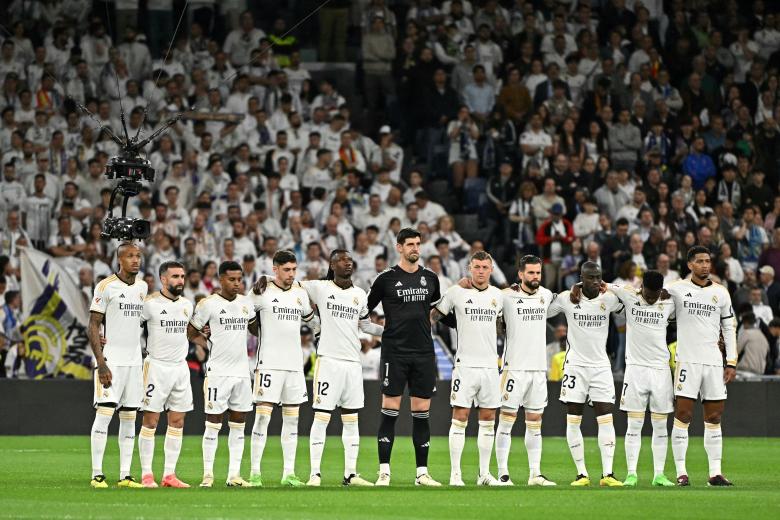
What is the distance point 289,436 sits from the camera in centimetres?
1731

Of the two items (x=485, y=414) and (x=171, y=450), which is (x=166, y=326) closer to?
(x=171, y=450)

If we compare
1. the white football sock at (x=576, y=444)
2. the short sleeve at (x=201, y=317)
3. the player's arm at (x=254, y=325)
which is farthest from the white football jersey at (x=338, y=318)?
the white football sock at (x=576, y=444)

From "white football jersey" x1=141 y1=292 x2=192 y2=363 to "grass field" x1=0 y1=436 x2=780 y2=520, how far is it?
5.56ft

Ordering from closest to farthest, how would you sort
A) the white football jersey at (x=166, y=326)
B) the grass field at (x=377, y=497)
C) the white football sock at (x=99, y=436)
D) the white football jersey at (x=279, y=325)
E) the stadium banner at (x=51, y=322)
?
the grass field at (x=377, y=497)
the white football sock at (x=99, y=436)
the white football jersey at (x=166, y=326)
the white football jersey at (x=279, y=325)
the stadium banner at (x=51, y=322)

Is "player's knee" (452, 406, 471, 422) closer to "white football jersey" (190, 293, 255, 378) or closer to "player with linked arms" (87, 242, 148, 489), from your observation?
A: "white football jersey" (190, 293, 255, 378)

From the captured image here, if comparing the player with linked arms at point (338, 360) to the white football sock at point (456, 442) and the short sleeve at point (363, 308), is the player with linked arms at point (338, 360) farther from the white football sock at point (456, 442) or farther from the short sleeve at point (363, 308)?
the white football sock at point (456, 442)

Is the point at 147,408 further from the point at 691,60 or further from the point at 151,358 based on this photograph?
the point at 691,60

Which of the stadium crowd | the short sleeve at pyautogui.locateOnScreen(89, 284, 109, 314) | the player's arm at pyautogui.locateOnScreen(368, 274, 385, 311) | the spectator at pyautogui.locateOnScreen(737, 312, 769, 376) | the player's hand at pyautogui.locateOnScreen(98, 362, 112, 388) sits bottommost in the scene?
the player's hand at pyautogui.locateOnScreen(98, 362, 112, 388)

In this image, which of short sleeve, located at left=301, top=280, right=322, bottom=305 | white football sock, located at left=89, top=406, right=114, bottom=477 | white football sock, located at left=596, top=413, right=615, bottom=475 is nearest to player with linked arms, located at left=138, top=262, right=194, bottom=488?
white football sock, located at left=89, top=406, right=114, bottom=477

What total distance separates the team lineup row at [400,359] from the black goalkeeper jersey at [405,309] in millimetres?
19

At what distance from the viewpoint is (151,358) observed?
1728cm

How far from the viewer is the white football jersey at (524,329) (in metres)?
18.0

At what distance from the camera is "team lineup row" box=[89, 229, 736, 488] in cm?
1716

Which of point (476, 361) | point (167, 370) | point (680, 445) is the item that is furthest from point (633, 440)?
point (167, 370)
